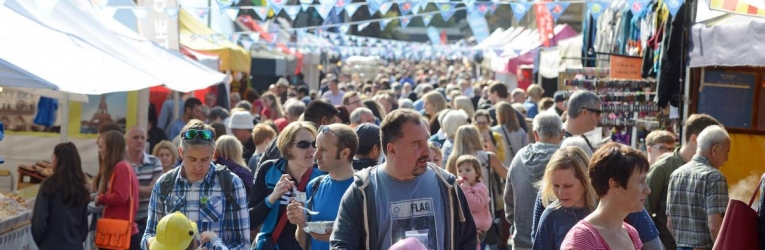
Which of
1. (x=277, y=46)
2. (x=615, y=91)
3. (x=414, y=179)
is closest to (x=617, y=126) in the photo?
(x=615, y=91)

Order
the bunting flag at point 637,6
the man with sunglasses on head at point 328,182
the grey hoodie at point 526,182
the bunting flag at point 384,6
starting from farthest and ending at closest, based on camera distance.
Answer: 1. the bunting flag at point 384,6
2. the bunting flag at point 637,6
3. the grey hoodie at point 526,182
4. the man with sunglasses on head at point 328,182

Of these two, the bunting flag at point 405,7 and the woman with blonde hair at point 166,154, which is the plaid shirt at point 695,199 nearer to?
the woman with blonde hair at point 166,154

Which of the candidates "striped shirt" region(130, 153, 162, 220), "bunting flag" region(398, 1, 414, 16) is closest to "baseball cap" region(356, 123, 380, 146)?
"striped shirt" region(130, 153, 162, 220)

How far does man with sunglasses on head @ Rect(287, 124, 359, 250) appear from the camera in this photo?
18.7 feet

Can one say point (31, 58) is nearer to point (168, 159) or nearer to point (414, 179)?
point (168, 159)

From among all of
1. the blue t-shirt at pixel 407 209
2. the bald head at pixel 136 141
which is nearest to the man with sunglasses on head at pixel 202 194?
the blue t-shirt at pixel 407 209

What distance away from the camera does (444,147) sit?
10797 millimetres

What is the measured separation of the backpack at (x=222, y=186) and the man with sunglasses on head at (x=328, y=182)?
1.09 feet

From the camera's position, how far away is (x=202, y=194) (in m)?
5.79

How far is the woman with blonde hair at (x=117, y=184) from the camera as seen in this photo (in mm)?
8781

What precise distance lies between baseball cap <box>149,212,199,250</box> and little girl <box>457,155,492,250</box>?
2.43 m

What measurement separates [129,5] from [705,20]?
26.4 feet

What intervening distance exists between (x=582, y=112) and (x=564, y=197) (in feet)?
8.97

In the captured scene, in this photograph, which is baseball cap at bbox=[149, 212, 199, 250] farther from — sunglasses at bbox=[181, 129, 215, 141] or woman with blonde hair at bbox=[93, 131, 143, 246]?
woman with blonde hair at bbox=[93, 131, 143, 246]
